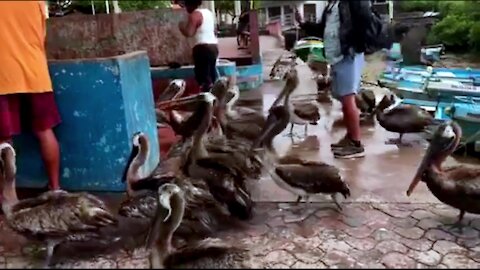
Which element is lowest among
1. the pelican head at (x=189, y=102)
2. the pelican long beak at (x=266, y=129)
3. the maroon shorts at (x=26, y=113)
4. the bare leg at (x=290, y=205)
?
the bare leg at (x=290, y=205)

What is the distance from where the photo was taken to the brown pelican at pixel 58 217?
13.3 ft

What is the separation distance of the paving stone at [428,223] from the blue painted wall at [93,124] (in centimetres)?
244

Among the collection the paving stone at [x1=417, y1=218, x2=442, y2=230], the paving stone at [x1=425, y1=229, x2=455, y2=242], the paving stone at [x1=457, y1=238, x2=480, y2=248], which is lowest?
the paving stone at [x1=457, y1=238, x2=480, y2=248]

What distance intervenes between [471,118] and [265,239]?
317 centimetres

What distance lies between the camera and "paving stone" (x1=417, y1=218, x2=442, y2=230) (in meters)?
4.58

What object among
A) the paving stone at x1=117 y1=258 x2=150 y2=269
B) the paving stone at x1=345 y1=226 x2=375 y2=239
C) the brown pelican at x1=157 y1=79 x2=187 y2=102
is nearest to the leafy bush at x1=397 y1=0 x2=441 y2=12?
the brown pelican at x1=157 y1=79 x2=187 y2=102

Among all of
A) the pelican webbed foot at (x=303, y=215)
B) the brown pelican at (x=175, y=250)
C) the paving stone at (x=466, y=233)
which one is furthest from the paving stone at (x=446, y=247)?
the brown pelican at (x=175, y=250)

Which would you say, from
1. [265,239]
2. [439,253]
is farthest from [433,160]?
[265,239]

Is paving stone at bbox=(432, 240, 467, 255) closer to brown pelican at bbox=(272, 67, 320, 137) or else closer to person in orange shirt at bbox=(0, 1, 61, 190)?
person in orange shirt at bbox=(0, 1, 61, 190)

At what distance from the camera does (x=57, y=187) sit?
5422 mm

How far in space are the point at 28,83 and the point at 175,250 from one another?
7.30ft

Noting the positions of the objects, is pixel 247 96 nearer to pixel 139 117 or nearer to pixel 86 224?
pixel 139 117

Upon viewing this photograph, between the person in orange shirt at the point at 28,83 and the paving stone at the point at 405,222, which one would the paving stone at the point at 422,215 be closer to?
the paving stone at the point at 405,222

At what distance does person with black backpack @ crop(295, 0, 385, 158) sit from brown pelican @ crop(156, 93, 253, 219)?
1.65 meters
